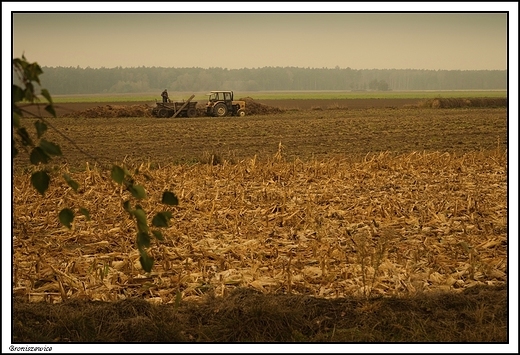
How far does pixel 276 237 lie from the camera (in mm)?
8656

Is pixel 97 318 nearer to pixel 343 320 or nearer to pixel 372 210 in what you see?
pixel 343 320

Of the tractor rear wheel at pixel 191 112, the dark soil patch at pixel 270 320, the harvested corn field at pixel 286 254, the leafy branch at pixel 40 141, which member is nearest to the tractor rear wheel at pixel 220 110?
the tractor rear wheel at pixel 191 112

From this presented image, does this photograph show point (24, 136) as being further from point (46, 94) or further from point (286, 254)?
point (286, 254)

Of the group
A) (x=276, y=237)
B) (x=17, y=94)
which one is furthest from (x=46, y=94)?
(x=276, y=237)

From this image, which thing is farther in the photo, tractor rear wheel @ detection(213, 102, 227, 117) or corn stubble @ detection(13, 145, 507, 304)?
tractor rear wheel @ detection(213, 102, 227, 117)

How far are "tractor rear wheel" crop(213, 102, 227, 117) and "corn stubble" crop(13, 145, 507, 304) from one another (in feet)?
88.7

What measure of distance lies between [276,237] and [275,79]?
88.0 m

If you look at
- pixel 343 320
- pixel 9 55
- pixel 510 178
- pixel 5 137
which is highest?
pixel 9 55

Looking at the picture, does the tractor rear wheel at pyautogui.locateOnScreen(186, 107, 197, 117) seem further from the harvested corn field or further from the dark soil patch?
the dark soil patch

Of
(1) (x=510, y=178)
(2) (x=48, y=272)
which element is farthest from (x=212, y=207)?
(1) (x=510, y=178)

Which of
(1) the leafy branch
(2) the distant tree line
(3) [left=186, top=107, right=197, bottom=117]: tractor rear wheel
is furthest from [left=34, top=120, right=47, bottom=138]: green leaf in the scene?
(2) the distant tree line

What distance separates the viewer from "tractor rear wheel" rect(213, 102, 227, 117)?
40.7 meters

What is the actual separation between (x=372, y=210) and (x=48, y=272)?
484 cm

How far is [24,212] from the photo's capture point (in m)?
10.2
